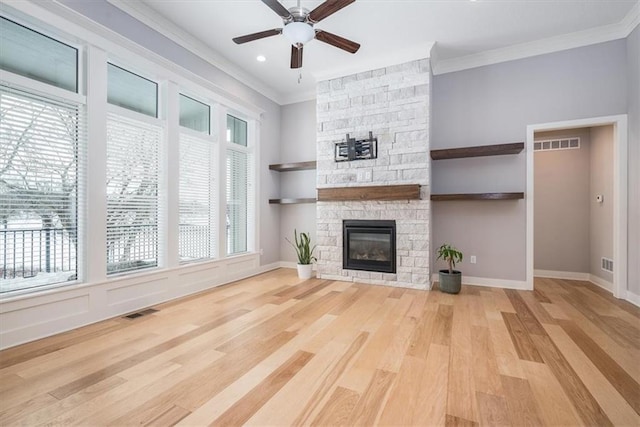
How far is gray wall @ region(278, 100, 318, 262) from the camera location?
5.42 meters

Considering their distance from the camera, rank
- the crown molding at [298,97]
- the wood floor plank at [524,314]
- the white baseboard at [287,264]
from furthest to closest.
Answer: the white baseboard at [287,264]
the crown molding at [298,97]
the wood floor plank at [524,314]

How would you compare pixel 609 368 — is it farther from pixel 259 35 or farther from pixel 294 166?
pixel 294 166

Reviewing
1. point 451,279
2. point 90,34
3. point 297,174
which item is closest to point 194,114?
point 90,34

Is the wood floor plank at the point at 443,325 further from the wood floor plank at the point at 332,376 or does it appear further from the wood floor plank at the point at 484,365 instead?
the wood floor plank at the point at 332,376

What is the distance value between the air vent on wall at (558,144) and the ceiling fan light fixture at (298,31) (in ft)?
13.4

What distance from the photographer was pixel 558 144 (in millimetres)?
4523

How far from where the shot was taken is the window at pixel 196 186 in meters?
3.77

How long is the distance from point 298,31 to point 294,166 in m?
2.63

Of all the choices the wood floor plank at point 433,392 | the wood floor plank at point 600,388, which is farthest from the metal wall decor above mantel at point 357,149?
the wood floor plank at point 600,388

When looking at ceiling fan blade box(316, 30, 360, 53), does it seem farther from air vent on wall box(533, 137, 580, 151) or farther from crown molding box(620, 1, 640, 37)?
air vent on wall box(533, 137, 580, 151)

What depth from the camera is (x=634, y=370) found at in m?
1.91

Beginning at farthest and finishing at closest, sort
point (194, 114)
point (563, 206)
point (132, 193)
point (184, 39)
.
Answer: point (563, 206), point (194, 114), point (184, 39), point (132, 193)

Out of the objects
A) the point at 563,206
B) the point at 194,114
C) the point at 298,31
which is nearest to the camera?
the point at 298,31

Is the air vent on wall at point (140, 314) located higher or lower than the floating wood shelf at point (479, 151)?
lower
